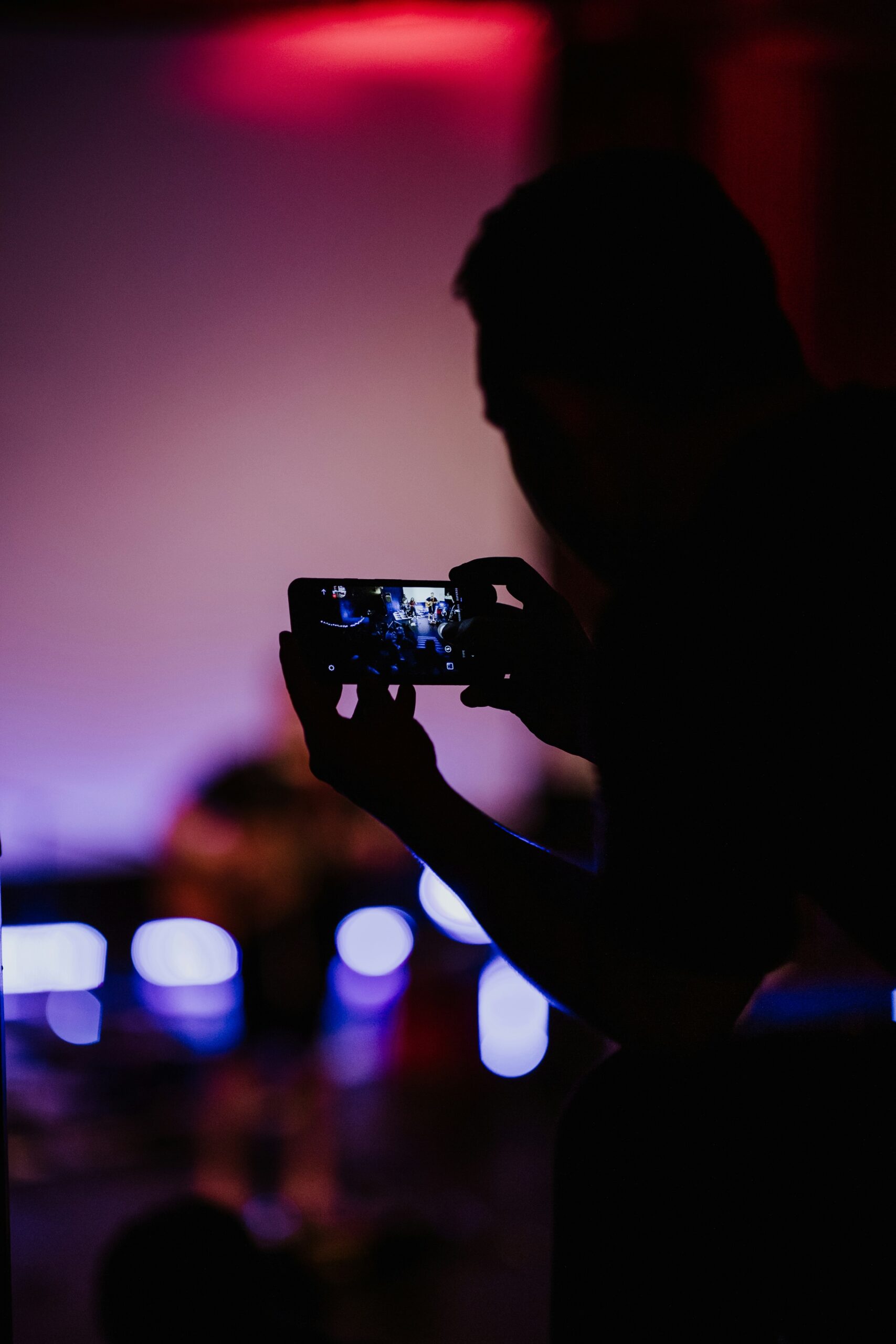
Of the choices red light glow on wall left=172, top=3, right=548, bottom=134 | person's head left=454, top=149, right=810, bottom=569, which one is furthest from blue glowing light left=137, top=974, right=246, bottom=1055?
red light glow on wall left=172, top=3, right=548, bottom=134

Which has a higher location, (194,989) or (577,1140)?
(577,1140)

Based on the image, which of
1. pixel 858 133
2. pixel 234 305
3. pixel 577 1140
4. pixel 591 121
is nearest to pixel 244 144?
pixel 234 305

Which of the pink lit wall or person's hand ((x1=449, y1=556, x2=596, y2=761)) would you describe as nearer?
person's hand ((x1=449, y1=556, x2=596, y2=761))

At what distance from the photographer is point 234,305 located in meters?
2.30

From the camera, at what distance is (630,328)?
621 mm

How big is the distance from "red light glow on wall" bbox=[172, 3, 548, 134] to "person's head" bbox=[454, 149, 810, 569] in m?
1.97

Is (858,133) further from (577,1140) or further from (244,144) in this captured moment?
(577,1140)

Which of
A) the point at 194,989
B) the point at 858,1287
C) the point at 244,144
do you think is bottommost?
the point at 194,989

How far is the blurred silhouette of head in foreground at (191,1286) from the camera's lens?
915 millimetres

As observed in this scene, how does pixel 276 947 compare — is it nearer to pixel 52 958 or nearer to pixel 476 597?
pixel 52 958

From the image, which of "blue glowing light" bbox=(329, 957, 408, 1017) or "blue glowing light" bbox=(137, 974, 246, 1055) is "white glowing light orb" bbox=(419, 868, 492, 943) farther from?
"blue glowing light" bbox=(137, 974, 246, 1055)

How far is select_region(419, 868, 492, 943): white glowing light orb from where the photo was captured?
227cm

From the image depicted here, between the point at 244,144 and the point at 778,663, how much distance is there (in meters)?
2.27

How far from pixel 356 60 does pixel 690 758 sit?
7.86 feet
